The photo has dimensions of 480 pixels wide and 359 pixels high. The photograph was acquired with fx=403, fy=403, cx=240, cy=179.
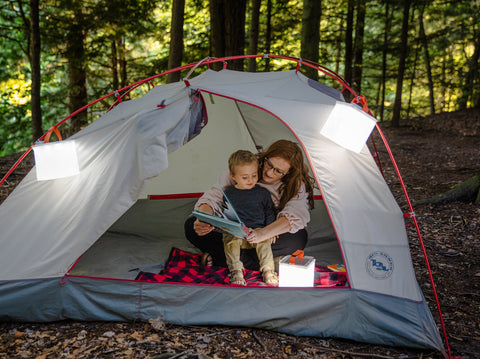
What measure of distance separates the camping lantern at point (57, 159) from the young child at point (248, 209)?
1.09 metres

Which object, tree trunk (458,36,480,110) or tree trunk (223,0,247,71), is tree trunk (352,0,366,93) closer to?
tree trunk (223,0,247,71)

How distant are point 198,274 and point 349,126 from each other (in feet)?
5.09

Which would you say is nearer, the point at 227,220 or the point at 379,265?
the point at 379,265

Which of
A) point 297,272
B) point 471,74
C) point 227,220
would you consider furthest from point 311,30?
point 471,74

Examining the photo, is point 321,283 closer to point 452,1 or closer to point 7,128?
point 7,128

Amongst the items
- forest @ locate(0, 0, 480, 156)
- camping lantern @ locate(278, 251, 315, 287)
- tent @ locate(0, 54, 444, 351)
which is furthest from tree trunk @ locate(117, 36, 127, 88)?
camping lantern @ locate(278, 251, 315, 287)

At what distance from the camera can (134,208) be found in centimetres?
429

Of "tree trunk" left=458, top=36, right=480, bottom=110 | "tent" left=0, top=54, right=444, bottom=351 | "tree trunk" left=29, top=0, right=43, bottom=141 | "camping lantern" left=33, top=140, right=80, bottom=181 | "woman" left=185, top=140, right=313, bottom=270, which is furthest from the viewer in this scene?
"tree trunk" left=458, top=36, right=480, bottom=110

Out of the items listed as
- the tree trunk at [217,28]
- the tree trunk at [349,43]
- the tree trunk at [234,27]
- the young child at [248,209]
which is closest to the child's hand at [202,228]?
the young child at [248,209]

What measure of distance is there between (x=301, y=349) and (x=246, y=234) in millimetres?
752

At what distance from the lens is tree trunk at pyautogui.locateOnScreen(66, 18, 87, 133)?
7.48 m

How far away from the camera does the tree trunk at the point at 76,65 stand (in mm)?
7484

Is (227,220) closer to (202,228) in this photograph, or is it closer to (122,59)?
(202,228)

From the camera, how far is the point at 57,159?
2.63 m
